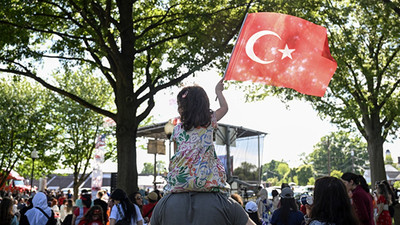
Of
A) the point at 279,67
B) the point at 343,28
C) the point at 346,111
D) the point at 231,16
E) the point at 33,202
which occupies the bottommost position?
the point at 33,202

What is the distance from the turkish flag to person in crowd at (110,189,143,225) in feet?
12.6

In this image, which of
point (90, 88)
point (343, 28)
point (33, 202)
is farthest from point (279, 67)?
point (90, 88)

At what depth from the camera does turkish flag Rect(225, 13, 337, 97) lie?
19.9 feet

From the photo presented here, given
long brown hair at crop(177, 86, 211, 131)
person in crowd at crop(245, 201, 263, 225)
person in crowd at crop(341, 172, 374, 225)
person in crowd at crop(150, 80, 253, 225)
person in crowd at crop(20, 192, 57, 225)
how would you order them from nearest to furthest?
person in crowd at crop(150, 80, 253, 225) → long brown hair at crop(177, 86, 211, 131) → person in crowd at crop(341, 172, 374, 225) → person in crowd at crop(245, 201, 263, 225) → person in crowd at crop(20, 192, 57, 225)

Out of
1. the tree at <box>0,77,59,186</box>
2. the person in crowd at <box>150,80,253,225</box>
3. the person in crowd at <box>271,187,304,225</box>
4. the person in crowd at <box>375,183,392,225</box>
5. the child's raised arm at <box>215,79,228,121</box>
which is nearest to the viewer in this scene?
the person in crowd at <box>150,80,253,225</box>

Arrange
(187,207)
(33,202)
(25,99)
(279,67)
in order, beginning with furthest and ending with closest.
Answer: (25,99) < (33,202) < (279,67) < (187,207)

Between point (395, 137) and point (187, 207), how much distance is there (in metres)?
28.1

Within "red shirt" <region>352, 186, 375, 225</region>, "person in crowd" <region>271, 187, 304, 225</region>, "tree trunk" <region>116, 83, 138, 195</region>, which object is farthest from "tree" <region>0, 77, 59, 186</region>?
"red shirt" <region>352, 186, 375, 225</region>

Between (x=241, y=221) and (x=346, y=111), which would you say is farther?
(x=346, y=111)

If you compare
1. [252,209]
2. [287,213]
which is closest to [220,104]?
[287,213]

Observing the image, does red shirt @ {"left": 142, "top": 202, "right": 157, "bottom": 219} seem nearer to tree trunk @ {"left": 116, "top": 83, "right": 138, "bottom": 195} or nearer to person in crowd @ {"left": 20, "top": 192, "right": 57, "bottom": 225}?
person in crowd @ {"left": 20, "top": 192, "right": 57, "bottom": 225}

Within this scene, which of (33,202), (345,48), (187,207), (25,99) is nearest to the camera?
(187,207)

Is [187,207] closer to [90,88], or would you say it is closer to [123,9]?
[123,9]

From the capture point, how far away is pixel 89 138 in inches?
1489
